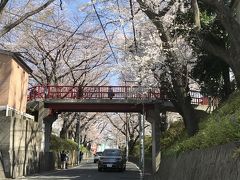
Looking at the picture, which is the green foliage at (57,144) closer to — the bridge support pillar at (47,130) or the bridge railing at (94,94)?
the bridge support pillar at (47,130)

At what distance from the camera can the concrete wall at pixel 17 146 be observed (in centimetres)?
2372

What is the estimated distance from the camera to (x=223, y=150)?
7855 millimetres

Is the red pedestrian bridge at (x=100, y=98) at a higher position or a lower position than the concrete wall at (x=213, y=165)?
higher

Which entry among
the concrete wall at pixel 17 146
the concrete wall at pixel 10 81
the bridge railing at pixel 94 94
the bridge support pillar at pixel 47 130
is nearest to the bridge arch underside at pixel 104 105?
the bridge railing at pixel 94 94

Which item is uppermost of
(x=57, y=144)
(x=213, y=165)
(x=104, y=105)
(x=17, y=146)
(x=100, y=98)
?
(x=100, y=98)

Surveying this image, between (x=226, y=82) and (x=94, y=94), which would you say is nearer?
(x=226, y=82)

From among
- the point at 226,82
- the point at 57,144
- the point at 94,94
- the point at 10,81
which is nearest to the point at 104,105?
the point at 94,94

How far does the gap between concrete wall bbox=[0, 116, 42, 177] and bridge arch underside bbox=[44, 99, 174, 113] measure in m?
5.43

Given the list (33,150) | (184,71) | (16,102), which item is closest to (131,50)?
(184,71)

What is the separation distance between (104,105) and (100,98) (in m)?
0.70

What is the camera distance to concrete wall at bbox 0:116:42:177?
934 inches

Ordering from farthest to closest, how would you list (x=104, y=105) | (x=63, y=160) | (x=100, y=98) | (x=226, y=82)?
(x=63, y=160), (x=104, y=105), (x=100, y=98), (x=226, y=82)

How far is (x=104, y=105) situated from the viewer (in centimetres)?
3609

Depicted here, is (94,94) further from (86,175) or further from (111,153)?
(86,175)
